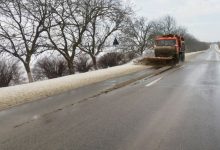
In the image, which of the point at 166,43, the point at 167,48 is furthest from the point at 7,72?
the point at 166,43

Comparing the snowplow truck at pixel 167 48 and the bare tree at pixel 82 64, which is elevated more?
the snowplow truck at pixel 167 48

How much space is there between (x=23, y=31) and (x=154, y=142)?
2603 cm

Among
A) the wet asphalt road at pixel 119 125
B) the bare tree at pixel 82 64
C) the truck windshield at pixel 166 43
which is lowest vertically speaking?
the bare tree at pixel 82 64

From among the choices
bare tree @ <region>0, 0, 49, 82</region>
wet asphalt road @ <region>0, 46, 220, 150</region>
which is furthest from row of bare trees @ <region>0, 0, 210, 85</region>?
wet asphalt road @ <region>0, 46, 220, 150</region>

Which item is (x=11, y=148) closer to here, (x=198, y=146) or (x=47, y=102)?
(x=198, y=146)

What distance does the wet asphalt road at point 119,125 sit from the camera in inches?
211

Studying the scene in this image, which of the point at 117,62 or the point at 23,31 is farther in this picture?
the point at 117,62

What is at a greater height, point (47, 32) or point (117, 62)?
point (47, 32)

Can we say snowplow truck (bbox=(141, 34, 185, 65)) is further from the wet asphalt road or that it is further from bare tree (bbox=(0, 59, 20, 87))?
the wet asphalt road

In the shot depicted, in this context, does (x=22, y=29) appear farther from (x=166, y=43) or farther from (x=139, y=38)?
(x=139, y=38)

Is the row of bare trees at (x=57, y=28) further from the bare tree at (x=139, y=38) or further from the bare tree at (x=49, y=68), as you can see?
the bare tree at (x=139, y=38)

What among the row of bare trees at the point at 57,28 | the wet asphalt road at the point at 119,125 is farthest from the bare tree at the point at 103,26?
the wet asphalt road at the point at 119,125

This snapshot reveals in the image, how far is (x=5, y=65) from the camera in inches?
1238

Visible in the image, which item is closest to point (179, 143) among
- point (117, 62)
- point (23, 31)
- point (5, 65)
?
point (23, 31)
